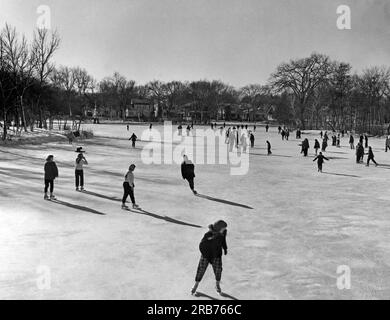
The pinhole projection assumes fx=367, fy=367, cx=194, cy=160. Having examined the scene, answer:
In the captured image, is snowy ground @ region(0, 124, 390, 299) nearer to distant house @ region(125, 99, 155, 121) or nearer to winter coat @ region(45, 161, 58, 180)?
winter coat @ region(45, 161, 58, 180)

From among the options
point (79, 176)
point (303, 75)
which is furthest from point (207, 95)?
point (79, 176)

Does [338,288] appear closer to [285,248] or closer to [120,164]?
[285,248]

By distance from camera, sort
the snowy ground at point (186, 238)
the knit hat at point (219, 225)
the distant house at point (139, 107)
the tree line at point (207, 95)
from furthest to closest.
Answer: the distant house at point (139, 107)
the tree line at point (207, 95)
the snowy ground at point (186, 238)
the knit hat at point (219, 225)

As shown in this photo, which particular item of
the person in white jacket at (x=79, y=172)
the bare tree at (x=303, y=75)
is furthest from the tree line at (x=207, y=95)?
the person in white jacket at (x=79, y=172)

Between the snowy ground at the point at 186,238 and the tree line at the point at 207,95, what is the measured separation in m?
23.4

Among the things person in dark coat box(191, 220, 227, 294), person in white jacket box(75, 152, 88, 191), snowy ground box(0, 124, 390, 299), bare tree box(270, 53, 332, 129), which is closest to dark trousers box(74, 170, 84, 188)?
person in white jacket box(75, 152, 88, 191)

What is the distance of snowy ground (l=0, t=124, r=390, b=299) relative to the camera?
5117mm

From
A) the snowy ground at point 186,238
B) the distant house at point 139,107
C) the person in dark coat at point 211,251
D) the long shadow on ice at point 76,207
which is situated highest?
the distant house at point 139,107

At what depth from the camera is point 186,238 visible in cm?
720

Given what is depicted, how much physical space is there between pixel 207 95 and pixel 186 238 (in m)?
101

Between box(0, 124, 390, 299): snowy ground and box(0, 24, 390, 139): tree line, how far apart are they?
76.8ft

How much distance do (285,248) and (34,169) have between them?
12.8 metres

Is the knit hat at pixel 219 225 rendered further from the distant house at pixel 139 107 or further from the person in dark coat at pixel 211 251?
the distant house at pixel 139 107

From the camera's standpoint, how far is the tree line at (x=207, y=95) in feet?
131
